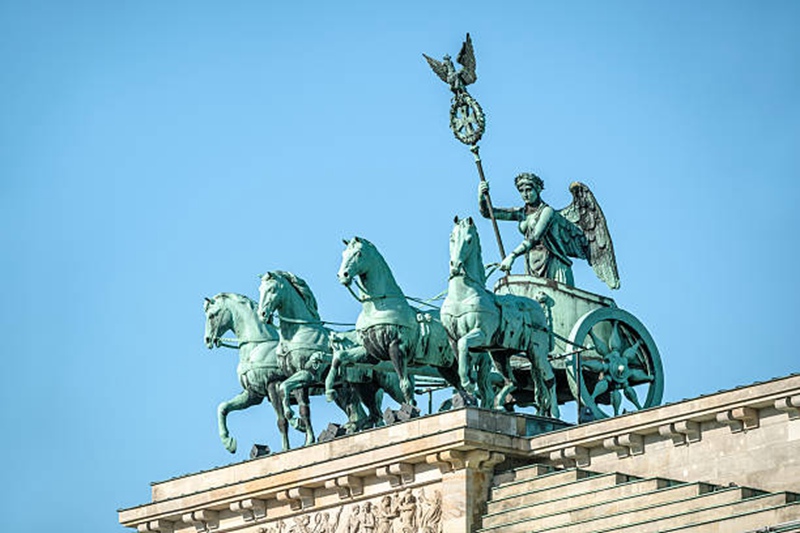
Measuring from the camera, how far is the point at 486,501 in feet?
131

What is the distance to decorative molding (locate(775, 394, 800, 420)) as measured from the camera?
37.5 m

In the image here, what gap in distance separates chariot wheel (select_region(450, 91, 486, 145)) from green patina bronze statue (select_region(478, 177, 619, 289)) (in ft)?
2.86

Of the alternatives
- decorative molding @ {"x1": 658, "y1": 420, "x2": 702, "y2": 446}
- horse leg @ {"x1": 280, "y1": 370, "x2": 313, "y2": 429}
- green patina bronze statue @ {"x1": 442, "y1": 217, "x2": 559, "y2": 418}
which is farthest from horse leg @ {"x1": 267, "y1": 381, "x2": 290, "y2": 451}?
decorative molding @ {"x1": 658, "y1": 420, "x2": 702, "y2": 446}

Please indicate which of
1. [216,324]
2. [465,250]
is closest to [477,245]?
[465,250]

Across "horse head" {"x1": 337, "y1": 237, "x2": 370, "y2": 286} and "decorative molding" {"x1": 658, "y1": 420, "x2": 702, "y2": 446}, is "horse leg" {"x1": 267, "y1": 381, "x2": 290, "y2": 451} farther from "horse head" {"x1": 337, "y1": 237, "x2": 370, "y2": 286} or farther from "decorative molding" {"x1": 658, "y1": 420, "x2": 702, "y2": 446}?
"decorative molding" {"x1": 658, "y1": 420, "x2": 702, "y2": 446}

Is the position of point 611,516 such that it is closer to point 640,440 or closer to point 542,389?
point 640,440

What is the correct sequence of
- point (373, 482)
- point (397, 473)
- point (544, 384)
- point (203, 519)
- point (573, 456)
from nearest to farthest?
point (573, 456) → point (397, 473) → point (373, 482) → point (544, 384) → point (203, 519)

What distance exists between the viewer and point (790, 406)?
37625 mm

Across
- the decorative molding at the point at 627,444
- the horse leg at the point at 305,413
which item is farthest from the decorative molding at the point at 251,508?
the decorative molding at the point at 627,444

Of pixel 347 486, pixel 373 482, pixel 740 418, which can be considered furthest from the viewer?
pixel 347 486

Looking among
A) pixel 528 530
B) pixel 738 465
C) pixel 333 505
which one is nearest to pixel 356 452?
pixel 333 505

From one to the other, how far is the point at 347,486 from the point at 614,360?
5.35 metres

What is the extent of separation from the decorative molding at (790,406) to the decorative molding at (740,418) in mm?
432

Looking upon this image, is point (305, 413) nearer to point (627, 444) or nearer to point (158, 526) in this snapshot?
point (158, 526)
